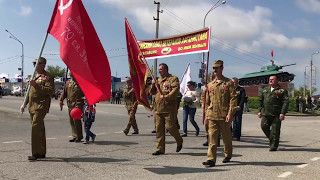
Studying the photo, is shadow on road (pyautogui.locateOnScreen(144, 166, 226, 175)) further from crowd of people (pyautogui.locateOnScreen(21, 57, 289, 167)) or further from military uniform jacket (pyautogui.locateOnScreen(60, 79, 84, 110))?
military uniform jacket (pyautogui.locateOnScreen(60, 79, 84, 110))

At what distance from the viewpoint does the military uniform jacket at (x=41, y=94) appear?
21.3ft

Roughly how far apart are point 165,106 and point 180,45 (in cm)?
161

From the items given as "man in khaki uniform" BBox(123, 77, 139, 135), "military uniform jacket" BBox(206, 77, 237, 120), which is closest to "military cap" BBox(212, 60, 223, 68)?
Result: "military uniform jacket" BBox(206, 77, 237, 120)

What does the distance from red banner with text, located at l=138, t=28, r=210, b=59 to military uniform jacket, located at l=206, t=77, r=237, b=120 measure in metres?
1.66

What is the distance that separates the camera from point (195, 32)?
26.5 feet

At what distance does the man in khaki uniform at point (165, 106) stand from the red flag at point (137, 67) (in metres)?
0.42

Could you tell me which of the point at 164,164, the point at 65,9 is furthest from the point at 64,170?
the point at 65,9

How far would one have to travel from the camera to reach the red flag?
24.7 ft

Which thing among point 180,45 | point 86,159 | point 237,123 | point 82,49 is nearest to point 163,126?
point 86,159

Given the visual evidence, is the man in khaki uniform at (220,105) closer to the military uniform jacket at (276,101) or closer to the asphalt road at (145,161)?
the asphalt road at (145,161)

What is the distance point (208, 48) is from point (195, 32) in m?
0.52

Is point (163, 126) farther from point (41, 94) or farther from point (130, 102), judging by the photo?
point (130, 102)

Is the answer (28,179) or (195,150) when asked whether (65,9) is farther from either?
(195,150)

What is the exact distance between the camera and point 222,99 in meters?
6.44
